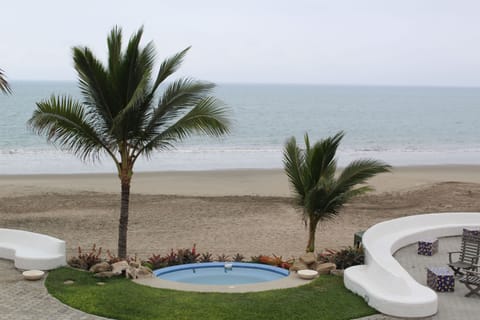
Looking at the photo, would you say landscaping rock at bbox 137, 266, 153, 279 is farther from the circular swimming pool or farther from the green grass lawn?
the green grass lawn

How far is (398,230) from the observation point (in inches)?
620

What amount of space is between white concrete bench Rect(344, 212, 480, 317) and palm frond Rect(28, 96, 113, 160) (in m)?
5.98

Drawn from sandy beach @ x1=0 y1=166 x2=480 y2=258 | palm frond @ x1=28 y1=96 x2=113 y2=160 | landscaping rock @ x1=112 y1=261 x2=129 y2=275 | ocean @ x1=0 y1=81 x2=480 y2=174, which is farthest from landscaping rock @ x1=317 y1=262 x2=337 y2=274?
ocean @ x1=0 y1=81 x2=480 y2=174

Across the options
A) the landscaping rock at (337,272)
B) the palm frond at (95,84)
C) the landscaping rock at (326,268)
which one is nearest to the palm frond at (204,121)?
the palm frond at (95,84)

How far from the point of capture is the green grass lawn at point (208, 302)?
10469 mm

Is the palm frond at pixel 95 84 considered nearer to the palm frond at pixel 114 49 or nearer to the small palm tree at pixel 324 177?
the palm frond at pixel 114 49

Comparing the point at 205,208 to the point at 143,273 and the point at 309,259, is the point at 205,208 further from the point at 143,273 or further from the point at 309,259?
the point at 143,273

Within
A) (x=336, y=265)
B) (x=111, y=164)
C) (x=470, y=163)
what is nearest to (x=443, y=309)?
(x=336, y=265)

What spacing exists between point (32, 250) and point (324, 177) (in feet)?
21.4

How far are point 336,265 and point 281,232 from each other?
22.0 ft

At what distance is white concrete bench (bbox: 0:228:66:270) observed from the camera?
43.3ft

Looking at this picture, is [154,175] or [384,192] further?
[154,175]

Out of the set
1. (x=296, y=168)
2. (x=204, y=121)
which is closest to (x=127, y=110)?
(x=204, y=121)

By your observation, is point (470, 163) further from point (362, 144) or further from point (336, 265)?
point (336, 265)
